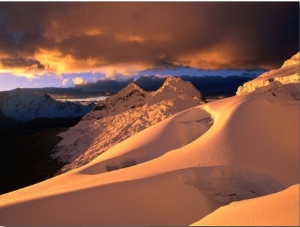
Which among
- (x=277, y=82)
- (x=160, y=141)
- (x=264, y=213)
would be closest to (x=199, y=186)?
(x=264, y=213)

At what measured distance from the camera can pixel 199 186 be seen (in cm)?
1291

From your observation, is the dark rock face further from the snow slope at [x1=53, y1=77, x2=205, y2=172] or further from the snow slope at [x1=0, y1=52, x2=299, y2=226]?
the snow slope at [x1=0, y1=52, x2=299, y2=226]

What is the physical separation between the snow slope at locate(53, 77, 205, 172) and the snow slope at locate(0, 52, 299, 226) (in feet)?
157

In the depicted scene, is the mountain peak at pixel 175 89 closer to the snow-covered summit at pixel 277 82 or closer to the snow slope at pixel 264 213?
the snow-covered summit at pixel 277 82

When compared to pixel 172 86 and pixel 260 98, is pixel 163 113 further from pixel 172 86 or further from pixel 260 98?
pixel 260 98

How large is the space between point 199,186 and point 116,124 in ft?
281

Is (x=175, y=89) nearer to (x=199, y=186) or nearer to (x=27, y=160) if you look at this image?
(x=27, y=160)

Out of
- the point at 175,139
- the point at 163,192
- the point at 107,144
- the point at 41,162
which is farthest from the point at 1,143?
the point at 163,192

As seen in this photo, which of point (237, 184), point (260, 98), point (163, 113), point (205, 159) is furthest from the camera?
point (163, 113)

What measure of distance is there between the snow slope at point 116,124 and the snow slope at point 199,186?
47935 mm

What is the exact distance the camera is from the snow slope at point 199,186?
7.67 m

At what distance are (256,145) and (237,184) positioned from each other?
3.72 meters

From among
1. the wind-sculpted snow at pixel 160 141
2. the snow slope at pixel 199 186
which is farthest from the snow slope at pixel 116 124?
the snow slope at pixel 199 186

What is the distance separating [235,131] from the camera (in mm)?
17594
